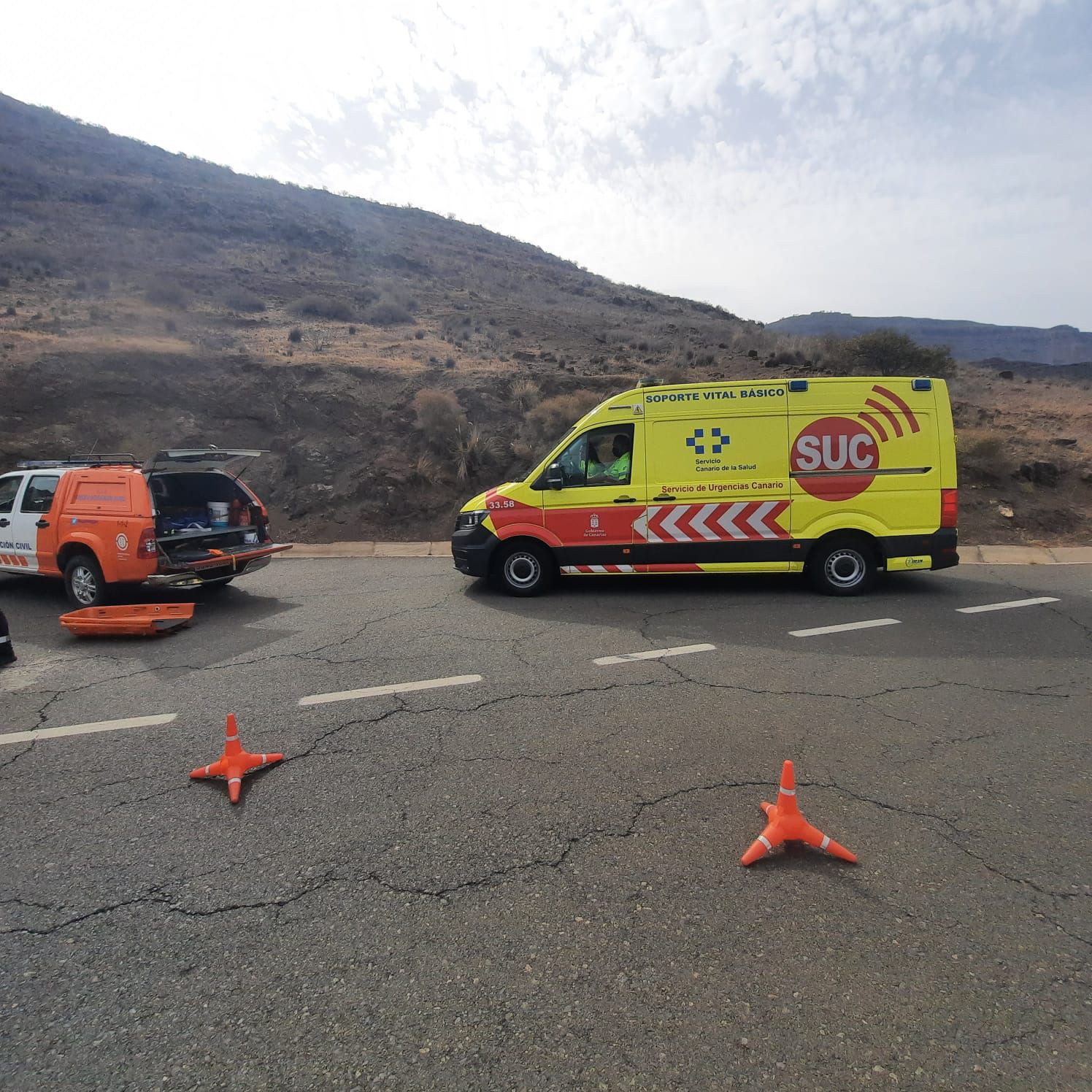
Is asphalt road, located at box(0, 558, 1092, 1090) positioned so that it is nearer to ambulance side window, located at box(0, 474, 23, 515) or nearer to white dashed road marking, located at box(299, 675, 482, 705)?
white dashed road marking, located at box(299, 675, 482, 705)

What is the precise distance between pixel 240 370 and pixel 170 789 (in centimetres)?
1707

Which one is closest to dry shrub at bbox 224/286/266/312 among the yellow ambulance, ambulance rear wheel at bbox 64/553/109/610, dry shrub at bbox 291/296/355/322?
dry shrub at bbox 291/296/355/322

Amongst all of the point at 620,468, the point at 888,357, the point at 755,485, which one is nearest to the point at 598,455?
the point at 620,468

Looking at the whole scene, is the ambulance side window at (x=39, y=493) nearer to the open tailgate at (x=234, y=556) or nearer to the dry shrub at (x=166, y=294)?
the open tailgate at (x=234, y=556)

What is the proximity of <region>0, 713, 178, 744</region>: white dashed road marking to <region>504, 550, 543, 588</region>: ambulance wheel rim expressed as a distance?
4.20 metres

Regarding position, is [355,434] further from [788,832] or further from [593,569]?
[788,832]

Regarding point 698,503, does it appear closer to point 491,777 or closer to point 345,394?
point 491,777

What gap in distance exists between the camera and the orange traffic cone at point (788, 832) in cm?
320

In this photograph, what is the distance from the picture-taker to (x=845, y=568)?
325 inches

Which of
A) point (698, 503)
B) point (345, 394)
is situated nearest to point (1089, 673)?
point (698, 503)

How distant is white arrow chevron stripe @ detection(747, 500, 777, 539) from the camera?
26.6ft

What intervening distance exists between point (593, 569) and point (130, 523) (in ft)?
17.0

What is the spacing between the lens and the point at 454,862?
3230 millimetres

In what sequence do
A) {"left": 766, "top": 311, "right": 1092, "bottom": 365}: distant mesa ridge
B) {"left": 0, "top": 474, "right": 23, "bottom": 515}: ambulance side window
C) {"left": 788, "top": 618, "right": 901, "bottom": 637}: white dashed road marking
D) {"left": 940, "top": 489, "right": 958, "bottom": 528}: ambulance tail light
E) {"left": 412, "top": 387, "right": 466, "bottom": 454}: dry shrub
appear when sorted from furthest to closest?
{"left": 766, "top": 311, "right": 1092, "bottom": 365}: distant mesa ridge < {"left": 412, "top": 387, "right": 466, "bottom": 454}: dry shrub < {"left": 0, "top": 474, "right": 23, "bottom": 515}: ambulance side window < {"left": 940, "top": 489, "right": 958, "bottom": 528}: ambulance tail light < {"left": 788, "top": 618, "right": 901, "bottom": 637}: white dashed road marking
